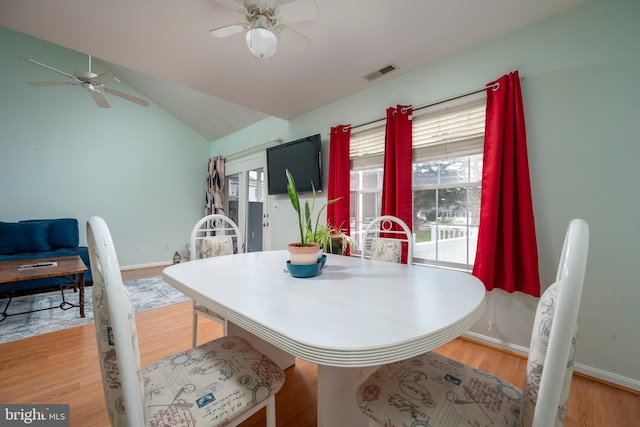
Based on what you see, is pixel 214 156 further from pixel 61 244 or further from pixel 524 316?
pixel 524 316

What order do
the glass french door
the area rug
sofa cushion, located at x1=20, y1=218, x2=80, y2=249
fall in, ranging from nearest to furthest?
the area rug → sofa cushion, located at x1=20, y1=218, x2=80, y2=249 → the glass french door

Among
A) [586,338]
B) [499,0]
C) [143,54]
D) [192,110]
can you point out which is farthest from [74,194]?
[586,338]

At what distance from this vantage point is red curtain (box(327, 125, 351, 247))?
2.89 metres

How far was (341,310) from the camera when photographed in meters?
0.76

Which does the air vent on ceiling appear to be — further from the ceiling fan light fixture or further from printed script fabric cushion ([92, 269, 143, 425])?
printed script fabric cushion ([92, 269, 143, 425])

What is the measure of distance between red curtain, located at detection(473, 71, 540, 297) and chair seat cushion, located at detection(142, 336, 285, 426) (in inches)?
69.5

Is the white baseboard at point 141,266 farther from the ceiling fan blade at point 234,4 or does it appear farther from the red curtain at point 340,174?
the ceiling fan blade at point 234,4

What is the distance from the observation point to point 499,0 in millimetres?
1592

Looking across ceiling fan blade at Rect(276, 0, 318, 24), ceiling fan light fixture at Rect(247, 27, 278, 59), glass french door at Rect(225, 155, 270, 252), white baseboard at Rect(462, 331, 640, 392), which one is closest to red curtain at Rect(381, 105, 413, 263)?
white baseboard at Rect(462, 331, 640, 392)

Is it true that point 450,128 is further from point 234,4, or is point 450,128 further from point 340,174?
point 234,4

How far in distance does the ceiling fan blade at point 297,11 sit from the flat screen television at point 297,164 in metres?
1.63

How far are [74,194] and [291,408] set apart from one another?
4.91m

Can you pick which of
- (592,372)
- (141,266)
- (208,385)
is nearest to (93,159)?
(141,266)

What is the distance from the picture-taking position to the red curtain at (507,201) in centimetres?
175
